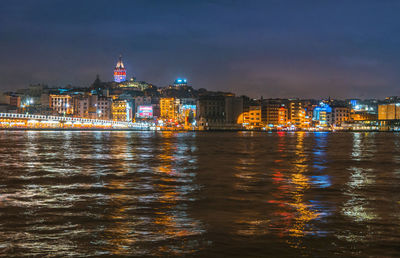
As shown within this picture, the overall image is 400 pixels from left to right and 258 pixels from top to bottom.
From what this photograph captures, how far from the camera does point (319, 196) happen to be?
16.8 m

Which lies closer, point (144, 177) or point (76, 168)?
point (144, 177)

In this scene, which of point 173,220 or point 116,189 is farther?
point 116,189

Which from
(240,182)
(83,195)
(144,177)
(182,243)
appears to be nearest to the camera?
(182,243)

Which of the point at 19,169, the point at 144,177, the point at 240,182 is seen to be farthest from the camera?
the point at 19,169

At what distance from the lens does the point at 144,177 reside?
2316 cm

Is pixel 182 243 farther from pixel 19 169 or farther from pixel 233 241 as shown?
pixel 19 169

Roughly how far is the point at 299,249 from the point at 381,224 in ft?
11.3

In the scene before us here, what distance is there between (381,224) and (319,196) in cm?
499

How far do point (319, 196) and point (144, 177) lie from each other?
939cm

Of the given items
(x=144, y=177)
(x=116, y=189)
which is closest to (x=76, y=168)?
(x=144, y=177)

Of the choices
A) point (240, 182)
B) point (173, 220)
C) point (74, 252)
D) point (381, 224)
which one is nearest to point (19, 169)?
point (240, 182)

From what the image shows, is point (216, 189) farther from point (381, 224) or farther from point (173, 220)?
point (381, 224)

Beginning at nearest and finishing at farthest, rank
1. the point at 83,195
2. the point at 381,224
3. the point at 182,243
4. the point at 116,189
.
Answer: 1. the point at 182,243
2. the point at 381,224
3. the point at 83,195
4. the point at 116,189

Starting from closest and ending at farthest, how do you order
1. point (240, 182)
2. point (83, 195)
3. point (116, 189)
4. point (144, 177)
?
point (83, 195) → point (116, 189) → point (240, 182) → point (144, 177)
